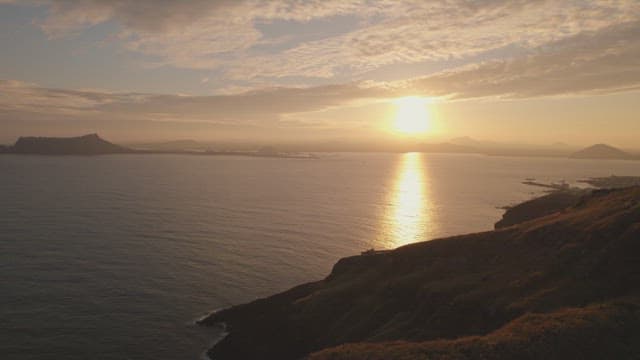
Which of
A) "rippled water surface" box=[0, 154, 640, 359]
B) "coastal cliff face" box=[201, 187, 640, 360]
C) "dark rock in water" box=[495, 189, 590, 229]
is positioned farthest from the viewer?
"dark rock in water" box=[495, 189, 590, 229]

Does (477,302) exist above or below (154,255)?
above

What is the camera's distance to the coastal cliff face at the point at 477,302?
109 feet

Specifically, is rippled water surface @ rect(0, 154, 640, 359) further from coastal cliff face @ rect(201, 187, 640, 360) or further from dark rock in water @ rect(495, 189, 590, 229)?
dark rock in water @ rect(495, 189, 590, 229)

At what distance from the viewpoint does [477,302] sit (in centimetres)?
4716

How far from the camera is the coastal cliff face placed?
33.3 m

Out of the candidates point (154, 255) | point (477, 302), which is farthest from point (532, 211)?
point (154, 255)

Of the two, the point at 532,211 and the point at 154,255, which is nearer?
the point at 154,255

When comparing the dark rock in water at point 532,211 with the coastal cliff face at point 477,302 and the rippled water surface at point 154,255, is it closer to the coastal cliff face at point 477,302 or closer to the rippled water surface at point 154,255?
the rippled water surface at point 154,255

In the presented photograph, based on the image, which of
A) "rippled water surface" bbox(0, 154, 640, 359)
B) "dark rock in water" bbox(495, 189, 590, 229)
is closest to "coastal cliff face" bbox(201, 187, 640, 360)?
"rippled water surface" bbox(0, 154, 640, 359)

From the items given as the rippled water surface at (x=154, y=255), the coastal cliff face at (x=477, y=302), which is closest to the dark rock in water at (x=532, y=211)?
the rippled water surface at (x=154, y=255)

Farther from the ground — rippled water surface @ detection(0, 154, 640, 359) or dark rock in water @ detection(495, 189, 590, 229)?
dark rock in water @ detection(495, 189, 590, 229)

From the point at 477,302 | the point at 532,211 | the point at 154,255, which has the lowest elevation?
the point at 154,255

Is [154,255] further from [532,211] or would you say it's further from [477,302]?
[532,211]

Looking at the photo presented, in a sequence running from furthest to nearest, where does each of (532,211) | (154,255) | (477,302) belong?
(532,211) < (154,255) < (477,302)
